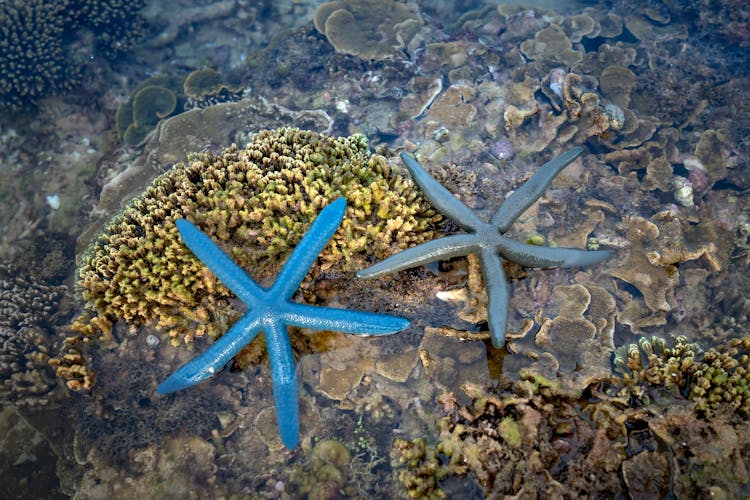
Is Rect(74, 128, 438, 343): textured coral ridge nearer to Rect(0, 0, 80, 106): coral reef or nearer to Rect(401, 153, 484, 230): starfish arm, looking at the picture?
Rect(401, 153, 484, 230): starfish arm

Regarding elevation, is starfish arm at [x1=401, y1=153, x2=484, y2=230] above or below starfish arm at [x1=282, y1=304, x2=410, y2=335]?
above

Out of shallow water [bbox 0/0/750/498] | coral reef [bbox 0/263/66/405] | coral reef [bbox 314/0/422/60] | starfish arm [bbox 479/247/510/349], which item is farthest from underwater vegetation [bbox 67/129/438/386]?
coral reef [bbox 314/0/422/60]

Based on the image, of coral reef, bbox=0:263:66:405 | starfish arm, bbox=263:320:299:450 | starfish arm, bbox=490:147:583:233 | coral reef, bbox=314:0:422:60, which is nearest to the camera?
starfish arm, bbox=263:320:299:450

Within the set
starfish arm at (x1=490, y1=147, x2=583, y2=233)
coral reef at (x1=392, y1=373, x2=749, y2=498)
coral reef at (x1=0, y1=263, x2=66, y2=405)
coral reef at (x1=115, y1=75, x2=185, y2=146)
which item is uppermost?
starfish arm at (x1=490, y1=147, x2=583, y2=233)

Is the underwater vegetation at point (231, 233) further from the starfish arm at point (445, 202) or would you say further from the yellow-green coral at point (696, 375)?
the yellow-green coral at point (696, 375)

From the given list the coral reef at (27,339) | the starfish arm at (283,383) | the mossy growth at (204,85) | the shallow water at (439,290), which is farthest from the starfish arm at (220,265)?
the mossy growth at (204,85)

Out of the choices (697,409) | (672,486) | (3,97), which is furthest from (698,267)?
(3,97)

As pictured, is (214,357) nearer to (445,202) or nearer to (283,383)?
(283,383)
